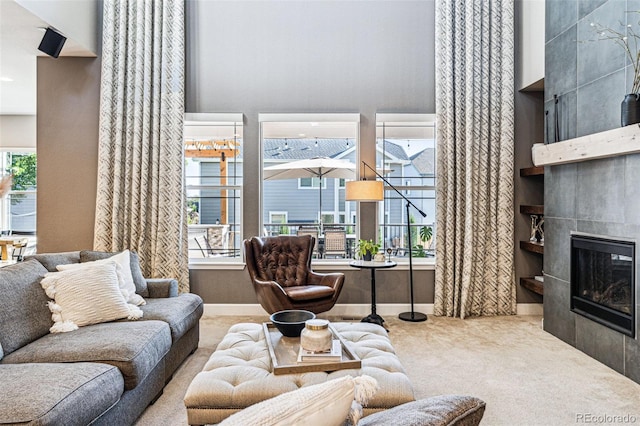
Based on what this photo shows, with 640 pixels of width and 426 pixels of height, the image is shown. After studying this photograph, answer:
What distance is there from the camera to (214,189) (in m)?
4.90

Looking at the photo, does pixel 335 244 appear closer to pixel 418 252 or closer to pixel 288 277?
pixel 288 277

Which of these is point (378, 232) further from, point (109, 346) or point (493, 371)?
point (109, 346)

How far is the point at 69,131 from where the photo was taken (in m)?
4.67

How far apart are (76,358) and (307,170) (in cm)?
319

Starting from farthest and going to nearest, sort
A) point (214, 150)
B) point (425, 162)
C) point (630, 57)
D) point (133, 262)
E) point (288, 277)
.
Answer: point (425, 162), point (214, 150), point (288, 277), point (133, 262), point (630, 57)

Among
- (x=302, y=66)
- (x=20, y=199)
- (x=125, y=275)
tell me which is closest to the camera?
(x=125, y=275)

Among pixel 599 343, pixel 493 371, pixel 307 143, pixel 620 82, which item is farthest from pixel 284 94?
pixel 599 343

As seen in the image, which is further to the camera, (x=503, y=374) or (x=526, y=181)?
(x=526, y=181)

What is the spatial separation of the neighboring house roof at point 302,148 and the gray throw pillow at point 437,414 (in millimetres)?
4144

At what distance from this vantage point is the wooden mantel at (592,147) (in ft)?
9.44

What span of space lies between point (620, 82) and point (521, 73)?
170cm

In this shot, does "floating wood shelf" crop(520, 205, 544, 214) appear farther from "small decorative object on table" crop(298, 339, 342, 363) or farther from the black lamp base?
"small decorative object on table" crop(298, 339, 342, 363)

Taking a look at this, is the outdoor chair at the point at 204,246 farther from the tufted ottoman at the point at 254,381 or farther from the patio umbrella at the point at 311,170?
the tufted ottoman at the point at 254,381

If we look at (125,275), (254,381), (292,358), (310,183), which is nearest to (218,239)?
(310,183)
